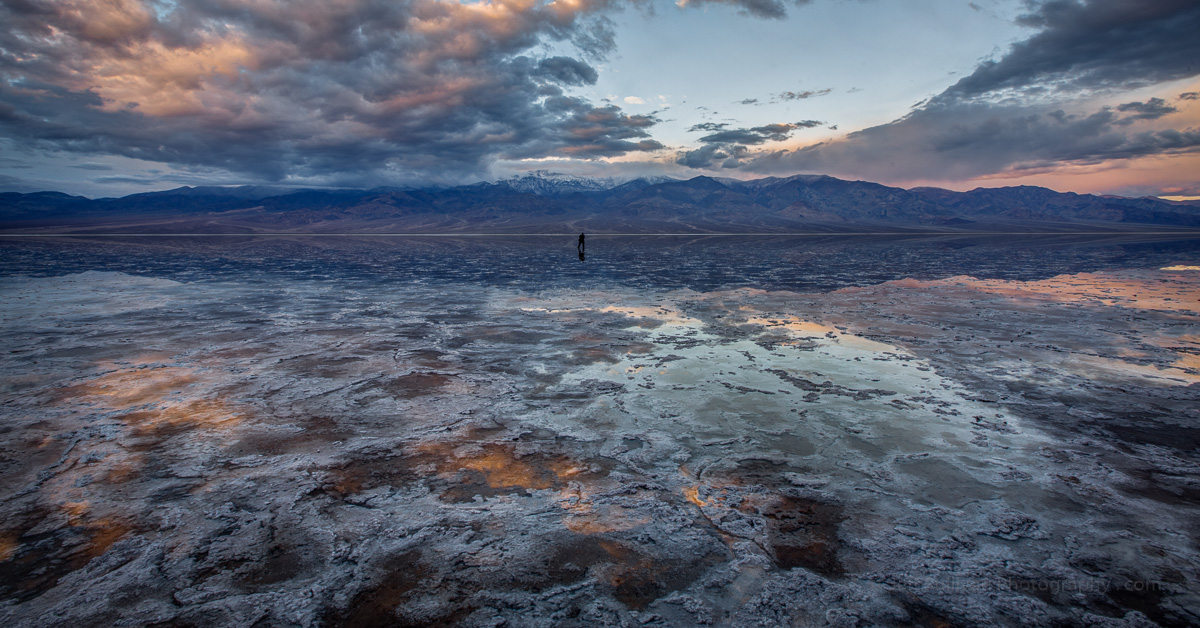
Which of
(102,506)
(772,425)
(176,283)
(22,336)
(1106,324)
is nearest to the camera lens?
(102,506)

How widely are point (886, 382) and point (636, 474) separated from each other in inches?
201

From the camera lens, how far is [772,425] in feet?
21.7

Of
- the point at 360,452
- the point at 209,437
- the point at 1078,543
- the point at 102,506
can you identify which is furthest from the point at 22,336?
the point at 1078,543

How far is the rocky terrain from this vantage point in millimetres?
3637

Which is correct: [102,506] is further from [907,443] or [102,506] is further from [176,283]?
[176,283]

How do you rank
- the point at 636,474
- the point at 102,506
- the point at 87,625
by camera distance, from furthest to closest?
the point at 636,474 → the point at 102,506 → the point at 87,625

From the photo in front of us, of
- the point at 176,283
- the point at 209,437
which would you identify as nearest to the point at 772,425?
the point at 209,437

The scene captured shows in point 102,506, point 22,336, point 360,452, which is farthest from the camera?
point 22,336

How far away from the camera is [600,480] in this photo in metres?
5.29

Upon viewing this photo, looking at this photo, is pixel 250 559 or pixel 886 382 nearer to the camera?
pixel 250 559

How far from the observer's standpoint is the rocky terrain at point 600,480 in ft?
11.9

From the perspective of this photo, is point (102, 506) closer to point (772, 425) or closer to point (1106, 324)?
point (772, 425)

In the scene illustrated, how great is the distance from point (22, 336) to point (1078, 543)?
17701mm

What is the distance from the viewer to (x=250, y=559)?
401cm
